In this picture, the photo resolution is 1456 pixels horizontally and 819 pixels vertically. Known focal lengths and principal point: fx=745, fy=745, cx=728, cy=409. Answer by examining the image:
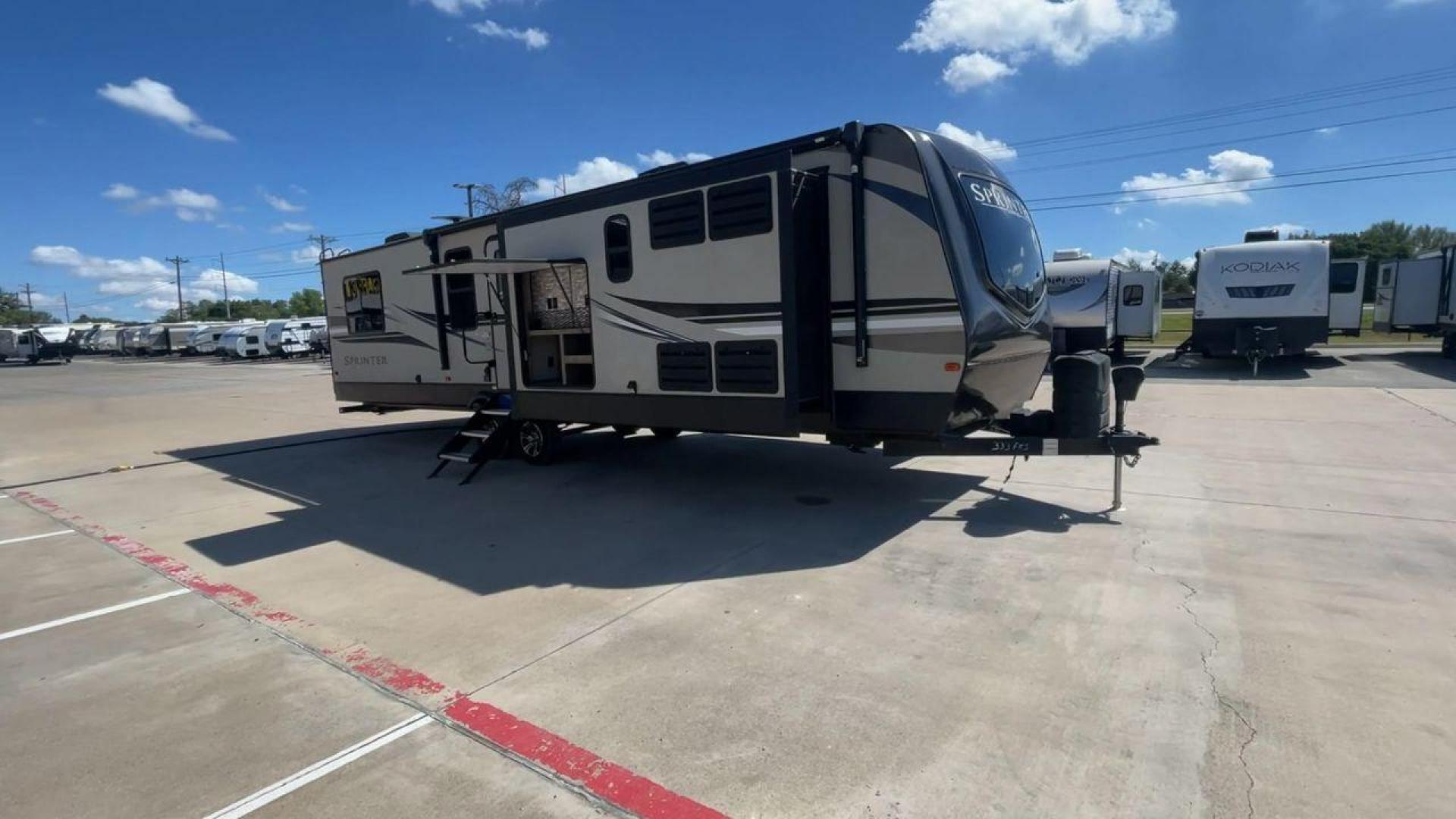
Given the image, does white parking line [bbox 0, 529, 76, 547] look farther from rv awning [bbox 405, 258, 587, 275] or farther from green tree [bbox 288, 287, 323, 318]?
green tree [bbox 288, 287, 323, 318]

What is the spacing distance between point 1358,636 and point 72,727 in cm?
646

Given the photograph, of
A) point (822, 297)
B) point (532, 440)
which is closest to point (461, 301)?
point (532, 440)

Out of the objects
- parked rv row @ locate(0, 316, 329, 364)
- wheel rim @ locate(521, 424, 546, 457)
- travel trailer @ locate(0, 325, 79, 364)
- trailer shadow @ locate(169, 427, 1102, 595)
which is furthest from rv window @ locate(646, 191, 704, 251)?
travel trailer @ locate(0, 325, 79, 364)

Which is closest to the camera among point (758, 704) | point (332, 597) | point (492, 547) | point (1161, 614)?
point (758, 704)

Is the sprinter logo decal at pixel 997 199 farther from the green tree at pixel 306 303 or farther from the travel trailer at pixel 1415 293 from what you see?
the green tree at pixel 306 303

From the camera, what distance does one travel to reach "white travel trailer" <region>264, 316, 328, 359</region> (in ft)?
142

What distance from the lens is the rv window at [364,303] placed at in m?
11.2

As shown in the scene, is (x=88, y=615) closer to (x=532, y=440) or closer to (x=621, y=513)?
(x=621, y=513)

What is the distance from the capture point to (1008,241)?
635cm

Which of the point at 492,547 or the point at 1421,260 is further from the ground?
the point at 1421,260

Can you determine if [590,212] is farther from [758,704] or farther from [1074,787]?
[1074,787]

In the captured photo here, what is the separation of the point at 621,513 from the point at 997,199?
439cm

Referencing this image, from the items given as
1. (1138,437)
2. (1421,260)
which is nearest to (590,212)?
(1138,437)

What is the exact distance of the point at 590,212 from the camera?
295 inches
